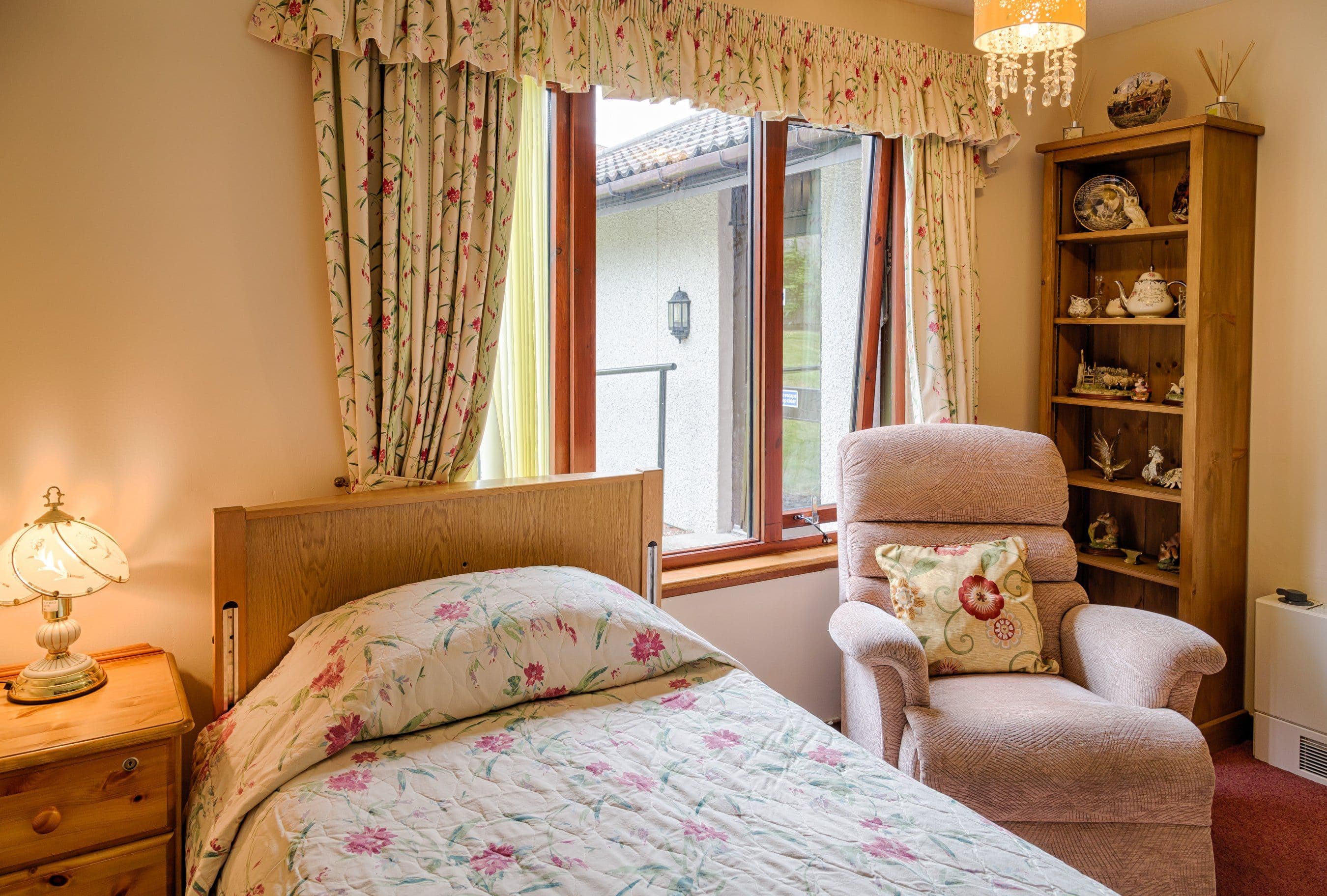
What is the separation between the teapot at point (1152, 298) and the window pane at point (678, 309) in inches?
55.3

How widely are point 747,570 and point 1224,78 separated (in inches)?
93.8

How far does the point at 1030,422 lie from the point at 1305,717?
1.34 metres

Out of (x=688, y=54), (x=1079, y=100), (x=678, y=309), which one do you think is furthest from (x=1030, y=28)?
(x=1079, y=100)

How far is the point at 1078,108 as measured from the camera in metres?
3.43

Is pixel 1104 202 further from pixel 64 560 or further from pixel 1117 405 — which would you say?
pixel 64 560

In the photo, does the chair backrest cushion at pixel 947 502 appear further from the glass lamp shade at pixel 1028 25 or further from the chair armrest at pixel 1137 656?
the glass lamp shade at pixel 1028 25

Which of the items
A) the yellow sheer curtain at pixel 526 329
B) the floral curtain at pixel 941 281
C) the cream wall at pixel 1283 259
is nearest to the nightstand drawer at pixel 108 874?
the yellow sheer curtain at pixel 526 329

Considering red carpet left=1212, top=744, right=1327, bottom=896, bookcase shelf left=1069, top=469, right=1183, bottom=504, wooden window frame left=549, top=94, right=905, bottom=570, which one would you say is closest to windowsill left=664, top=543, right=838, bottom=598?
wooden window frame left=549, top=94, right=905, bottom=570

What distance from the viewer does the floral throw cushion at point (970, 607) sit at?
2.45 meters

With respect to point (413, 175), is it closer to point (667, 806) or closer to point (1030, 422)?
point (667, 806)

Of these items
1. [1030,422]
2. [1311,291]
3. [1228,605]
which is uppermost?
[1311,291]

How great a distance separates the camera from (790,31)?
277 centimetres

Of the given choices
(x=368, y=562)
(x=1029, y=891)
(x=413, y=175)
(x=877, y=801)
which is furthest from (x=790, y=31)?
(x=1029, y=891)

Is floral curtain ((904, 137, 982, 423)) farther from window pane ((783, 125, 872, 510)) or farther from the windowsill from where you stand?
the windowsill
